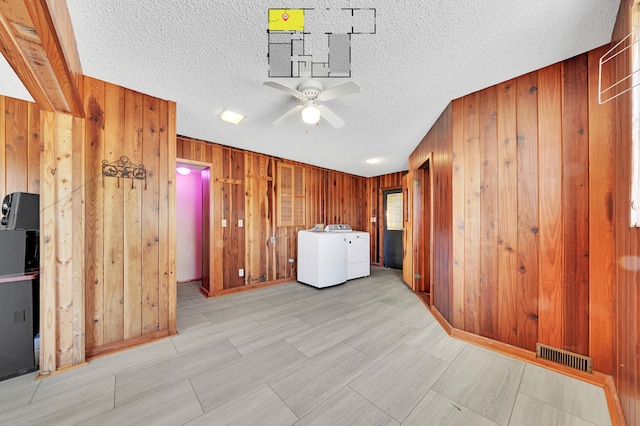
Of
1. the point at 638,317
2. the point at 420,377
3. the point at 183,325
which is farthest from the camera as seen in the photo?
the point at 183,325

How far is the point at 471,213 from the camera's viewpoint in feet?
6.81

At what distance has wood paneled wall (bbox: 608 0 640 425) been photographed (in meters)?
1.11

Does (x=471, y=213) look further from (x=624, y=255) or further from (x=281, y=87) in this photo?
(x=281, y=87)

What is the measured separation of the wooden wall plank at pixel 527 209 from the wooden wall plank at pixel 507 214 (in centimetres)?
3

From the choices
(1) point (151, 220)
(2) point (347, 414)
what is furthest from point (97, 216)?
(2) point (347, 414)

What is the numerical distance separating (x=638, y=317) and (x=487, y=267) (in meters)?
0.90

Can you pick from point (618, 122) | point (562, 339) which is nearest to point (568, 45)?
point (618, 122)

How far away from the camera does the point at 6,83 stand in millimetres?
1909

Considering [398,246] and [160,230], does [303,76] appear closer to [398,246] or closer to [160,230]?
[160,230]

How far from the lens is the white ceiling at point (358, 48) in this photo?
1.21m

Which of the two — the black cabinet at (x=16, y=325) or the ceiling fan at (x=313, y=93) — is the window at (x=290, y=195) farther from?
the black cabinet at (x=16, y=325)

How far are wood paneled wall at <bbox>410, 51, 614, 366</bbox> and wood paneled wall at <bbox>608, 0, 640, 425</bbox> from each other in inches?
4.0

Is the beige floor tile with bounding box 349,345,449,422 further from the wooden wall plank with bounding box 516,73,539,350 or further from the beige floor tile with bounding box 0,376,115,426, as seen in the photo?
the beige floor tile with bounding box 0,376,115,426

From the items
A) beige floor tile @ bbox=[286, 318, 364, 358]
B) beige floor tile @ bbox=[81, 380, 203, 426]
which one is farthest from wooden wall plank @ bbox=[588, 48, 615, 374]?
beige floor tile @ bbox=[81, 380, 203, 426]
